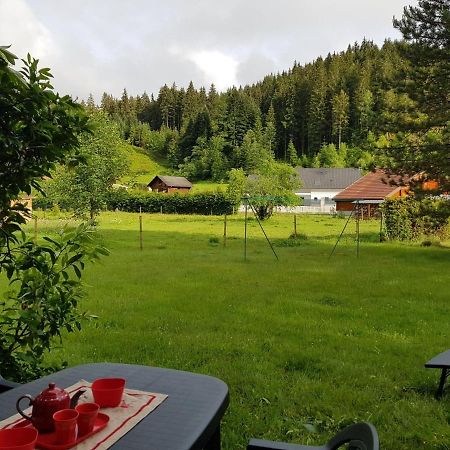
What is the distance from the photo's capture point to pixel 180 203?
47312 millimetres

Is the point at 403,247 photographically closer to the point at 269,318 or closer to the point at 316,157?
the point at 269,318

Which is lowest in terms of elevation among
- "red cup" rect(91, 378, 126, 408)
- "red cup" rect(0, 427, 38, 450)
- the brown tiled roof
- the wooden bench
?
the wooden bench

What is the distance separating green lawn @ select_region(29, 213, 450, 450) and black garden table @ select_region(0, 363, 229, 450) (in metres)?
1.13

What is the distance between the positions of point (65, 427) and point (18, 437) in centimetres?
15

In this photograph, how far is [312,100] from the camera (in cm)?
9281

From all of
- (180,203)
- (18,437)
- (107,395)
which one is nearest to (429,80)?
(107,395)

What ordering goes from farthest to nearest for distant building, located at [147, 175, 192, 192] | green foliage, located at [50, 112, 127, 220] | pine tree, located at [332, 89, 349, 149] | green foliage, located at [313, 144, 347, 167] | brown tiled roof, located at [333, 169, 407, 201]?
pine tree, located at [332, 89, 349, 149] < green foliage, located at [313, 144, 347, 167] < distant building, located at [147, 175, 192, 192] < brown tiled roof, located at [333, 169, 407, 201] < green foliage, located at [50, 112, 127, 220]

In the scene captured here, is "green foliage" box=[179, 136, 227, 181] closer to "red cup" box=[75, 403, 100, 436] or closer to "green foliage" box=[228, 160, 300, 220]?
"green foliage" box=[228, 160, 300, 220]

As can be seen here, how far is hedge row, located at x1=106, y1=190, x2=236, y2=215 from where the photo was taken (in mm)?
45250

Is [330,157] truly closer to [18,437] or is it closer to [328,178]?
[328,178]

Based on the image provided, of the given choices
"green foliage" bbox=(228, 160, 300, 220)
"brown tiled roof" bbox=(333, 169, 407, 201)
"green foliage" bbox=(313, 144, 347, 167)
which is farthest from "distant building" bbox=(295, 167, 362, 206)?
"brown tiled roof" bbox=(333, 169, 407, 201)

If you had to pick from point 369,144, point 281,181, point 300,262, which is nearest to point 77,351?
point 300,262

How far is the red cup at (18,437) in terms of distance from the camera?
5.05 feet

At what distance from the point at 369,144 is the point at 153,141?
316ft
